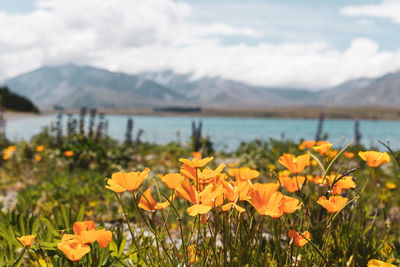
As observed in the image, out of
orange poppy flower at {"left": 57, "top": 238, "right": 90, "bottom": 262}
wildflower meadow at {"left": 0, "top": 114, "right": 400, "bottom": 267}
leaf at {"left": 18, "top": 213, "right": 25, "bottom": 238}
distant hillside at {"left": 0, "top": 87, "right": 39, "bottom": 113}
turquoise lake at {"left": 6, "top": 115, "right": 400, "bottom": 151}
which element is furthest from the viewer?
distant hillside at {"left": 0, "top": 87, "right": 39, "bottom": 113}

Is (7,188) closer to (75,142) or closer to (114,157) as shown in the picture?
(75,142)

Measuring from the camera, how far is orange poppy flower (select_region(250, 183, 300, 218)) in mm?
1206

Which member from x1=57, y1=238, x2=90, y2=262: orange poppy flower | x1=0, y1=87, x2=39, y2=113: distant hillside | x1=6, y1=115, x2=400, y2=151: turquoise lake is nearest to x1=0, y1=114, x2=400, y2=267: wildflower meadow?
x1=57, y1=238, x2=90, y2=262: orange poppy flower

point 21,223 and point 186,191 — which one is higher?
point 186,191

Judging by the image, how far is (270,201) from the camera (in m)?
1.23

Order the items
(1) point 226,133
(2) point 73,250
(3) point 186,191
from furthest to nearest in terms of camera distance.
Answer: (1) point 226,133, (3) point 186,191, (2) point 73,250

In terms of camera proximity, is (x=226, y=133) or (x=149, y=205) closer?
(x=149, y=205)

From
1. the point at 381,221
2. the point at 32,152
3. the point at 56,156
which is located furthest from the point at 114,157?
the point at 381,221

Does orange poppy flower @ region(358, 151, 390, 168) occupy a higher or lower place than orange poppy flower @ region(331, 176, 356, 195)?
higher

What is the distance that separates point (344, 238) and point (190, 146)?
7004mm

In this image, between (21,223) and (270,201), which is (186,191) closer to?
(270,201)

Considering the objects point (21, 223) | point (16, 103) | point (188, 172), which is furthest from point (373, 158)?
point (16, 103)

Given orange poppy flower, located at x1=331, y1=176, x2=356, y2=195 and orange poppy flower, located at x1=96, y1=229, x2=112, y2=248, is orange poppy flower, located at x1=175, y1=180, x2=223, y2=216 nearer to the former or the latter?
orange poppy flower, located at x1=96, y1=229, x2=112, y2=248

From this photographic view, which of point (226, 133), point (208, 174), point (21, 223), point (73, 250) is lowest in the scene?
point (226, 133)
